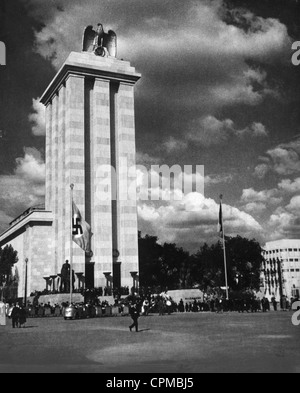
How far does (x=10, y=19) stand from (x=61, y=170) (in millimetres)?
37760

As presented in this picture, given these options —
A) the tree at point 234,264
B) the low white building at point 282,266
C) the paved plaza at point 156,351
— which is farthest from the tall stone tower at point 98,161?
the paved plaza at point 156,351

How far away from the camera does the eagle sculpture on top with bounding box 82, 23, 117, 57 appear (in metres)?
56.3

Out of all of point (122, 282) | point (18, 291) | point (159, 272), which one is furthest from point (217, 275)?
point (18, 291)

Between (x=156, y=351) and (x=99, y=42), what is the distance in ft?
151

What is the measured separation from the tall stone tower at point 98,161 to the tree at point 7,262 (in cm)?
886

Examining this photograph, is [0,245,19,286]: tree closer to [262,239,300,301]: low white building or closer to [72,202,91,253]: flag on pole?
[72,202,91,253]: flag on pole

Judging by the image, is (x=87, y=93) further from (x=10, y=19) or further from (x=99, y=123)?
(x=10, y=19)

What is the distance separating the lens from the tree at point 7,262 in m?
64.9

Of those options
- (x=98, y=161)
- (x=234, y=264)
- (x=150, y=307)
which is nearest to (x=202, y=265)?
(x=234, y=264)

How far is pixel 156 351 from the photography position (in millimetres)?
17062

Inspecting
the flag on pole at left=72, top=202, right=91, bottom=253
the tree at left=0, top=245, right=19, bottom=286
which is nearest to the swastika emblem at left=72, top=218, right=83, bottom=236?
the flag on pole at left=72, top=202, right=91, bottom=253

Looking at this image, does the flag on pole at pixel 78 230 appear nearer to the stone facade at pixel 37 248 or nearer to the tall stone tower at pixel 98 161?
the tall stone tower at pixel 98 161

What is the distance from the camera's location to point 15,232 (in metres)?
66.3

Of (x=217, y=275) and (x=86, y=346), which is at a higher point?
(x=217, y=275)
